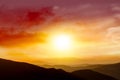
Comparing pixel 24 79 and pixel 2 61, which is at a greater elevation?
pixel 2 61

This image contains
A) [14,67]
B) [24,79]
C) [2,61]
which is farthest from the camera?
[2,61]

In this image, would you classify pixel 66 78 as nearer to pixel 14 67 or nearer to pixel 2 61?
pixel 14 67

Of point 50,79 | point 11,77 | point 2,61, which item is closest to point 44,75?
point 50,79

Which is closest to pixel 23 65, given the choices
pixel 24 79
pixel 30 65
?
pixel 30 65

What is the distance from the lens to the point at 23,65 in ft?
619

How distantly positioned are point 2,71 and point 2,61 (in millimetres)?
23972

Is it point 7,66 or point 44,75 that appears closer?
point 44,75

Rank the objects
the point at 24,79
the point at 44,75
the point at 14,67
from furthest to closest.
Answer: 1. the point at 14,67
2. the point at 44,75
3. the point at 24,79

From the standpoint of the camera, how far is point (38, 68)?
185125 mm

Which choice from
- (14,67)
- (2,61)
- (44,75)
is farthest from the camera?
(2,61)

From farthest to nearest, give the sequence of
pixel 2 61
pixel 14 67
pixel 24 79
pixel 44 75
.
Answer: pixel 2 61 < pixel 14 67 < pixel 44 75 < pixel 24 79

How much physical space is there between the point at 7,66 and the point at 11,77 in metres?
24.5

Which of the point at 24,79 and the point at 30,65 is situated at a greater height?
the point at 30,65

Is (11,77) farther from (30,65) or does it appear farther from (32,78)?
(30,65)
